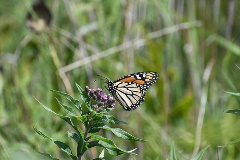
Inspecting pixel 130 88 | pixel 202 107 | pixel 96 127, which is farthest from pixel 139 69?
pixel 96 127

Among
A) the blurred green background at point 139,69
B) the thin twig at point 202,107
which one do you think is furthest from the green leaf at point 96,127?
the thin twig at point 202,107

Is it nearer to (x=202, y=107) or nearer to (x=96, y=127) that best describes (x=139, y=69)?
(x=202, y=107)

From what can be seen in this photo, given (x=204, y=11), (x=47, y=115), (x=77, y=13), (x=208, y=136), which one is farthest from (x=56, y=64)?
(x=204, y=11)

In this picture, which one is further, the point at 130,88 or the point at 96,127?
the point at 130,88

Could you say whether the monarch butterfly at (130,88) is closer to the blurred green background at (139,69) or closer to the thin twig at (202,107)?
the blurred green background at (139,69)

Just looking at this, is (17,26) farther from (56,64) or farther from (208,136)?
(208,136)

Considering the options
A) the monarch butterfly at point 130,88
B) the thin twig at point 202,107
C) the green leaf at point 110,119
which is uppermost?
the thin twig at point 202,107
